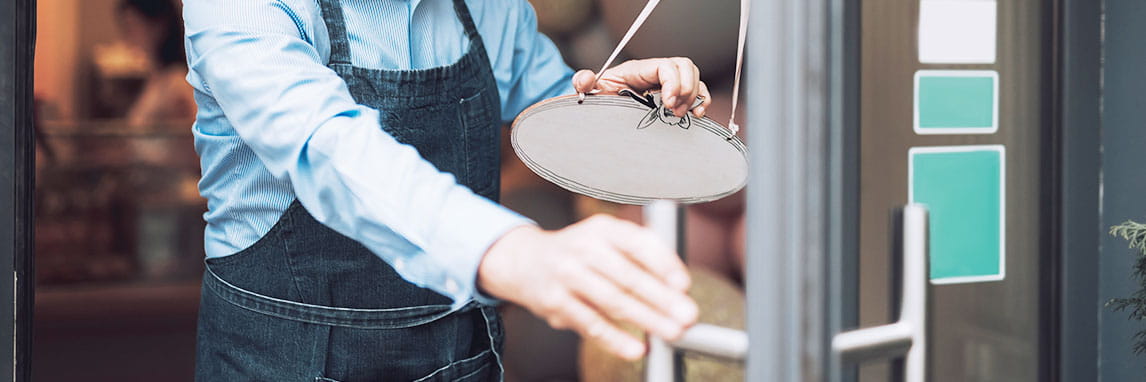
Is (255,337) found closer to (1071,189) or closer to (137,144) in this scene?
(1071,189)

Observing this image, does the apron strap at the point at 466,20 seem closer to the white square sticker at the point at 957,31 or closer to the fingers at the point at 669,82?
the fingers at the point at 669,82

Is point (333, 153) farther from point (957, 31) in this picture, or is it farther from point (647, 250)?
point (957, 31)

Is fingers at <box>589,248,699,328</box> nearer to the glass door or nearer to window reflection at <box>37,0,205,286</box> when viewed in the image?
the glass door

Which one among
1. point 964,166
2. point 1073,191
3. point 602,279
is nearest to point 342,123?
point 602,279

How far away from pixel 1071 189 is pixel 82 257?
3221mm

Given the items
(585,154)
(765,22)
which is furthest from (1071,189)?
(765,22)

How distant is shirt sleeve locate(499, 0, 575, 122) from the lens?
1517mm

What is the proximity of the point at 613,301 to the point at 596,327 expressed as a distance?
25 millimetres

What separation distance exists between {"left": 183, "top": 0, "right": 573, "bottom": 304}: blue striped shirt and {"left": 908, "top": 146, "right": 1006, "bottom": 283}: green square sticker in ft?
1.51

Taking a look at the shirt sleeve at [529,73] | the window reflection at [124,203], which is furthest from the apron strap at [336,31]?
the window reflection at [124,203]

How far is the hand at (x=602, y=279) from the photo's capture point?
2.16ft

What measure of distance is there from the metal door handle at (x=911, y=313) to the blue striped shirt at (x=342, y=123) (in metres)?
0.31

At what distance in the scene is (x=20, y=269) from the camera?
51.1 inches

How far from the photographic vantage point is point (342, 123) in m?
0.85
